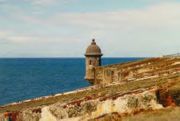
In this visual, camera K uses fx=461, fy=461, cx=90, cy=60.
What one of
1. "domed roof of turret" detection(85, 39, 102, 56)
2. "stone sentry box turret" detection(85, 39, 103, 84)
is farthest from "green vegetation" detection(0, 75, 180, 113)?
"domed roof of turret" detection(85, 39, 102, 56)

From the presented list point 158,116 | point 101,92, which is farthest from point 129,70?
point 158,116

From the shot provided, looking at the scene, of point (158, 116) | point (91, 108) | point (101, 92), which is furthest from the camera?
point (101, 92)

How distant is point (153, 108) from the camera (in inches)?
777

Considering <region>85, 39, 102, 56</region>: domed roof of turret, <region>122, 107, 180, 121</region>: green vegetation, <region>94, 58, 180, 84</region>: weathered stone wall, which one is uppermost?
<region>85, 39, 102, 56</region>: domed roof of turret

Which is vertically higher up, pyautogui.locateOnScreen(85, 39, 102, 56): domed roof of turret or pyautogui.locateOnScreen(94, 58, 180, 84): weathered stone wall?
pyautogui.locateOnScreen(85, 39, 102, 56): domed roof of turret

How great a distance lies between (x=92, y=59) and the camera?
44.9m

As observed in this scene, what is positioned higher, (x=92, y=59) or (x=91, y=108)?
(x=92, y=59)

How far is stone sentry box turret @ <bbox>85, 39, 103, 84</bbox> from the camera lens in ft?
145

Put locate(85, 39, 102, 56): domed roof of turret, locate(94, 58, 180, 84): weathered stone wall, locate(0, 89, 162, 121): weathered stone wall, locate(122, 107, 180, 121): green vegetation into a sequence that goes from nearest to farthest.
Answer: locate(122, 107, 180, 121): green vegetation, locate(0, 89, 162, 121): weathered stone wall, locate(94, 58, 180, 84): weathered stone wall, locate(85, 39, 102, 56): domed roof of turret

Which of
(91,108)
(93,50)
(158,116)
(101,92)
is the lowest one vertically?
(158,116)

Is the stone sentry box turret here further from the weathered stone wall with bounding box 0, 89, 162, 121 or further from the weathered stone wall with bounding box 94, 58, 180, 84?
the weathered stone wall with bounding box 0, 89, 162, 121

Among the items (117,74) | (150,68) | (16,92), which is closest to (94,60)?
(117,74)

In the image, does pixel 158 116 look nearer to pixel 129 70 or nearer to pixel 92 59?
pixel 129 70

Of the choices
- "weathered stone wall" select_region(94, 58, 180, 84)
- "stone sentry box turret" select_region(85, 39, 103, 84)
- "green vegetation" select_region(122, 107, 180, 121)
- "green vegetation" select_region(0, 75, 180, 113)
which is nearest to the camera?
"green vegetation" select_region(122, 107, 180, 121)
